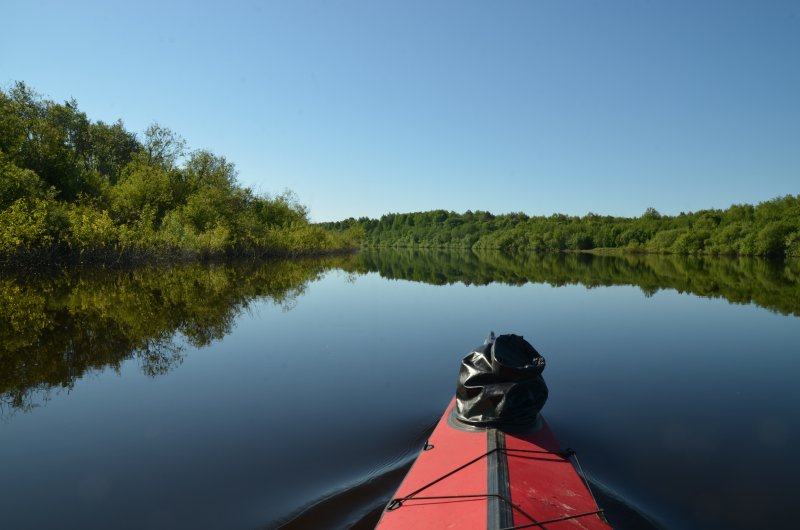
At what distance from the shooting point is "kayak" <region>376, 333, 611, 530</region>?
2758mm

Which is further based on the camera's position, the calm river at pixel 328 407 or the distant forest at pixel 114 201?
the distant forest at pixel 114 201

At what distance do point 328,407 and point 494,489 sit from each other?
3833 millimetres

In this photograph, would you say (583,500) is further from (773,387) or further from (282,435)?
(773,387)

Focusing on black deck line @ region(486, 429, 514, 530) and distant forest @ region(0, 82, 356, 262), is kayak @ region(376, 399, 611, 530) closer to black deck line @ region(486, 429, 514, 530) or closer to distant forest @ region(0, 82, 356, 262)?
black deck line @ region(486, 429, 514, 530)

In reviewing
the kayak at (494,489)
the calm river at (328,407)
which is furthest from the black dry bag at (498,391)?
the calm river at (328,407)

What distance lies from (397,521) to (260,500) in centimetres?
165

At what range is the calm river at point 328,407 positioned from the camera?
13.2 feet

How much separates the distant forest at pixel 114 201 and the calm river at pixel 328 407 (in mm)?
9544

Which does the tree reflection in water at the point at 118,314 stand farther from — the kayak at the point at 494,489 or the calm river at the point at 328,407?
the kayak at the point at 494,489

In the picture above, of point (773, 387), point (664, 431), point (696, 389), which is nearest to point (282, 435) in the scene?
point (664, 431)

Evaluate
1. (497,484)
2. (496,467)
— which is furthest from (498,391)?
(497,484)

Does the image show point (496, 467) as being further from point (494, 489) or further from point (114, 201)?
point (114, 201)

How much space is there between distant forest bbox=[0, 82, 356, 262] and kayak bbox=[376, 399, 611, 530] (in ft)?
71.9

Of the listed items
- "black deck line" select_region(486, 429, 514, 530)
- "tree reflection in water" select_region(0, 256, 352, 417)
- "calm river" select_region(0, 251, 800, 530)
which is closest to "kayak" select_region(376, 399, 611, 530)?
"black deck line" select_region(486, 429, 514, 530)
